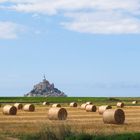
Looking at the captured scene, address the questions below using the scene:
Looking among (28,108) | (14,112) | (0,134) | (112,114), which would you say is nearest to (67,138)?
(0,134)

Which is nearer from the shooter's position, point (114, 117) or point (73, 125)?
point (73, 125)

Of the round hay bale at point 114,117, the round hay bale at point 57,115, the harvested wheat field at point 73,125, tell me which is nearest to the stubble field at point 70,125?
the harvested wheat field at point 73,125

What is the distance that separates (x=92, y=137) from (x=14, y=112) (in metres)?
25.3

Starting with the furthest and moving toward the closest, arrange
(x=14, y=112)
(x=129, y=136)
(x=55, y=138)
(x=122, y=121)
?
(x=14, y=112) < (x=122, y=121) < (x=55, y=138) < (x=129, y=136)

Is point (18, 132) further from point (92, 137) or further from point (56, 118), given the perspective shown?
point (56, 118)

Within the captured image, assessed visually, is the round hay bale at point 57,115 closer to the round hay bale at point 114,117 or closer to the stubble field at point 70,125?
the stubble field at point 70,125

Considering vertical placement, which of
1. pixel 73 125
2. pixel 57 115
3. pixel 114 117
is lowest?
pixel 73 125

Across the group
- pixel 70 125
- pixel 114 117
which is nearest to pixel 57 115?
pixel 114 117

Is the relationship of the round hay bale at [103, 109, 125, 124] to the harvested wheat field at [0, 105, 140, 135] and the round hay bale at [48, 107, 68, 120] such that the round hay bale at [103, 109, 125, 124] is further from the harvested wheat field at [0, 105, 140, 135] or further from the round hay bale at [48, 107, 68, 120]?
the round hay bale at [48, 107, 68, 120]

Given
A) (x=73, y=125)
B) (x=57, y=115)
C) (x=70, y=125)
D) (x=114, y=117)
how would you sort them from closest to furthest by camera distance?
(x=70, y=125) < (x=73, y=125) < (x=114, y=117) < (x=57, y=115)

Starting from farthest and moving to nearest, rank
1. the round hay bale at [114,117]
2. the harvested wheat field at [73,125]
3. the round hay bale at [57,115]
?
1. the round hay bale at [57,115]
2. the round hay bale at [114,117]
3. the harvested wheat field at [73,125]

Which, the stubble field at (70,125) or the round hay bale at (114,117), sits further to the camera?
the round hay bale at (114,117)

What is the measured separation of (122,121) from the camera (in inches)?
1340

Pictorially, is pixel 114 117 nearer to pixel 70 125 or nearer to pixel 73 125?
pixel 73 125
